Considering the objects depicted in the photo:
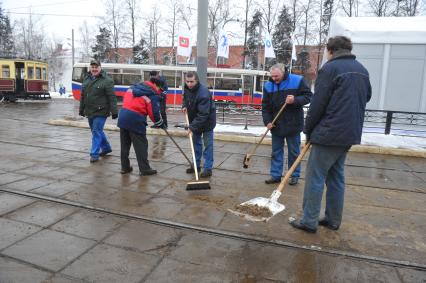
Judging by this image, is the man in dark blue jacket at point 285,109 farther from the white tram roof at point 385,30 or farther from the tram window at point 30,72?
the tram window at point 30,72

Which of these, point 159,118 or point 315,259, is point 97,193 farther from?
point 315,259

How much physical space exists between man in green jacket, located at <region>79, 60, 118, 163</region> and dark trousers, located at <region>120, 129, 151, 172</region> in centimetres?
103

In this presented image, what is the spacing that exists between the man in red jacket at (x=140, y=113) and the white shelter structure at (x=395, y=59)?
840 centimetres

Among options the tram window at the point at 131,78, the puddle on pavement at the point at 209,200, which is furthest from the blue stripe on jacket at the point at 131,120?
the tram window at the point at 131,78

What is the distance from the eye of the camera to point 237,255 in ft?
10.8

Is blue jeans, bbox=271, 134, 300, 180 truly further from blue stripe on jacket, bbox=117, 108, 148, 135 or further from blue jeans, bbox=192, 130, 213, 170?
blue stripe on jacket, bbox=117, 108, 148, 135

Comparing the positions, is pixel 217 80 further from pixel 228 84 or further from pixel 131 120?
pixel 131 120

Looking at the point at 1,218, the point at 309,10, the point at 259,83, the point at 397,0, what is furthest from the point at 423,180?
the point at 309,10

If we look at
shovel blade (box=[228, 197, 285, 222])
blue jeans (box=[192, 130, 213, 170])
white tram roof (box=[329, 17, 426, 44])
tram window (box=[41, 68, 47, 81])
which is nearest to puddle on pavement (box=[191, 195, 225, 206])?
shovel blade (box=[228, 197, 285, 222])

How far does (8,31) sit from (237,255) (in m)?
64.0

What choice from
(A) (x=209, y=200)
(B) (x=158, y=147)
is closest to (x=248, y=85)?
(B) (x=158, y=147)

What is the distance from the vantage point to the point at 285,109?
17.7 feet

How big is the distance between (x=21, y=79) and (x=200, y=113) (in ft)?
79.5

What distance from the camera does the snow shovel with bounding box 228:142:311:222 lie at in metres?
4.17
